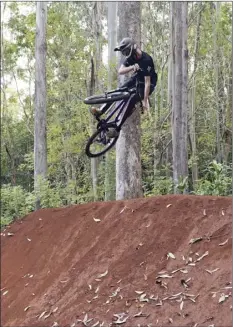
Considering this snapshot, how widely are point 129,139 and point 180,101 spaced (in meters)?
2.37

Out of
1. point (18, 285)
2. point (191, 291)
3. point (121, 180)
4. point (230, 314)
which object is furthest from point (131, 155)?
point (230, 314)

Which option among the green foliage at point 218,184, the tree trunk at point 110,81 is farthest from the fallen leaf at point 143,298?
the tree trunk at point 110,81

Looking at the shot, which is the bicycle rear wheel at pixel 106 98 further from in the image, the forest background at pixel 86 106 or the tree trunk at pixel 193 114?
the tree trunk at pixel 193 114

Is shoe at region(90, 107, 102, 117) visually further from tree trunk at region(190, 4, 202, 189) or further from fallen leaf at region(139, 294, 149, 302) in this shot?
tree trunk at region(190, 4, 202, 189)

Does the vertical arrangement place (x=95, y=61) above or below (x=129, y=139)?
above

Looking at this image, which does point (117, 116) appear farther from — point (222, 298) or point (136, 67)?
point (222, 298)

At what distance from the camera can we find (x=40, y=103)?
6414 mm

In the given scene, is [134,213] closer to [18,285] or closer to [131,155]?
[131,155]

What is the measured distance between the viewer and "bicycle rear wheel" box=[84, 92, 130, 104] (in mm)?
3990

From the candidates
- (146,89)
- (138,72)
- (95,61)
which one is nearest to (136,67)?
(138,72)

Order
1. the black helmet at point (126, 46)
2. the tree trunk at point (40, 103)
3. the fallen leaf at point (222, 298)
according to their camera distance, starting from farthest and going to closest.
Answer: the tree trunk at point (40, 103)
the black helmet at point (126, 46)
the fallen leaf at point (222, 298)

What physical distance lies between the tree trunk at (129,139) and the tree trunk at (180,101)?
1493 mm

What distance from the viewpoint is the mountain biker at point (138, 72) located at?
395 centimetres

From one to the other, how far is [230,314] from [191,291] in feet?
1.31
